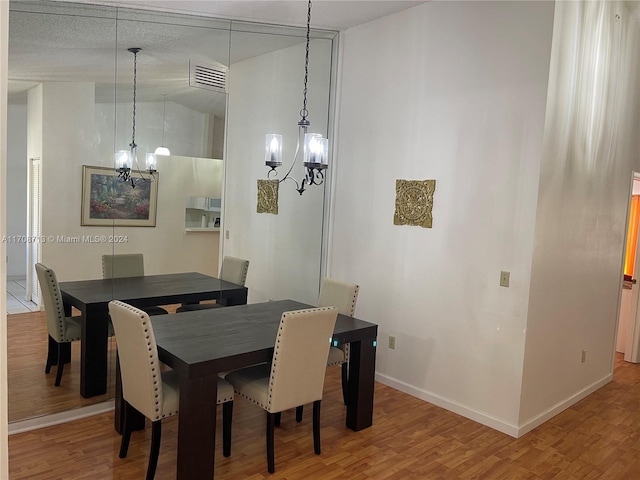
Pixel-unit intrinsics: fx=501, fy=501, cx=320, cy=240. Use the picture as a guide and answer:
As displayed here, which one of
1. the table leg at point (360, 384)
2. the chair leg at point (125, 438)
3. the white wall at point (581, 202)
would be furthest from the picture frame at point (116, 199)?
the white wall at point (581, 202)

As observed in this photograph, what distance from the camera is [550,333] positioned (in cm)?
379

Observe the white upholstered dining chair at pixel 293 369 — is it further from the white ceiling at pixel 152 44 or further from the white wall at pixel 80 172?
the white ceiling at pixel 152 44

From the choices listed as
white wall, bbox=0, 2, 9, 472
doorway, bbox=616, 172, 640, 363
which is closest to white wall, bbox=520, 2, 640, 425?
doorway, bbox=616, 172, 640, 363

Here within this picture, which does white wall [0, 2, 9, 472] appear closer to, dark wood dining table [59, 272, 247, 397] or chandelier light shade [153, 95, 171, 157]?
dark wood dining table [59, 272, 247, 397]

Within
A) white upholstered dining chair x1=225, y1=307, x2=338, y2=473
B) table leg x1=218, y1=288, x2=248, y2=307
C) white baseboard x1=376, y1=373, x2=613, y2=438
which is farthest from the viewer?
table leg x1=218, y1=288, x2=248, y2=307

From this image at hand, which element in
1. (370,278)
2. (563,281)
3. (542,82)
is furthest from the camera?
(370,278)

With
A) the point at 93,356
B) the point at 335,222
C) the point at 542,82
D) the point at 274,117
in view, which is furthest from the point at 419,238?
the point at 93,356

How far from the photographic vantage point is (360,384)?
139 inches

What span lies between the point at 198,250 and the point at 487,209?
224cm

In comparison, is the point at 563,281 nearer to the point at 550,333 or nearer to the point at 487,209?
the point at 550,333

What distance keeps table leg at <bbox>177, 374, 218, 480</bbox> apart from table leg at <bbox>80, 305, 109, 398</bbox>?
1228mm

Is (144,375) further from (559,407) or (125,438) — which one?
(559,407)

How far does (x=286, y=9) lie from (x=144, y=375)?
304cm

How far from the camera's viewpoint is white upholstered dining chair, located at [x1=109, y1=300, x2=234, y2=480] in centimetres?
259
